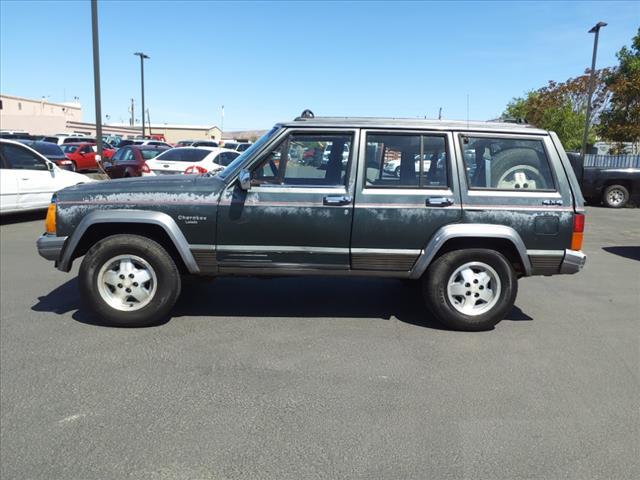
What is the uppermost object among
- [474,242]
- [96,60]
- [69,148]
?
Answer: [96,60]

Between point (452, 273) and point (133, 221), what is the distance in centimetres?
279

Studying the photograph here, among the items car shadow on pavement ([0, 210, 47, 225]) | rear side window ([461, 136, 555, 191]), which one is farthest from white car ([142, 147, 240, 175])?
rear side window ([461, 136, 555, 191])

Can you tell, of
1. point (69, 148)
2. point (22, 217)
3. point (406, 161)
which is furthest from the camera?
point (69, 148)

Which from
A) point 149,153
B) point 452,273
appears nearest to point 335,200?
point 452,273

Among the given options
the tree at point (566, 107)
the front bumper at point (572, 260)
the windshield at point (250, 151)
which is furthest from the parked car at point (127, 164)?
the tree at point (566, 107)

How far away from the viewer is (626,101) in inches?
982

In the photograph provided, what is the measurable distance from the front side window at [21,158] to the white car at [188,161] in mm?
3603

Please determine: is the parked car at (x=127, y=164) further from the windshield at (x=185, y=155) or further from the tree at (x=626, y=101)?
the tree at (x=626, y=101)

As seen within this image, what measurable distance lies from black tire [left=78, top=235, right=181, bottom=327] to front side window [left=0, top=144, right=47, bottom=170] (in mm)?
7019

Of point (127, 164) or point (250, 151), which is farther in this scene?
point (127, 164)

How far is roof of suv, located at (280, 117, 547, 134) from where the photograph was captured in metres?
4.63

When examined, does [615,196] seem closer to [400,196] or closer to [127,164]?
[400,196]

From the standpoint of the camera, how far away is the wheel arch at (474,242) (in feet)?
14.6

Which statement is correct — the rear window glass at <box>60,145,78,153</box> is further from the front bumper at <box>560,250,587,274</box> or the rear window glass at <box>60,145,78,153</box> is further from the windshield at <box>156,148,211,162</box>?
the front bumper at <box>560,250,587,274</box>
